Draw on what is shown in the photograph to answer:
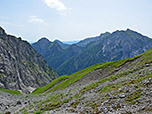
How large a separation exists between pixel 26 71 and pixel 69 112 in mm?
161044

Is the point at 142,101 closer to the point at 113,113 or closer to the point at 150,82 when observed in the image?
the point at 113,113

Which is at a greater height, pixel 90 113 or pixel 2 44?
pixel 2 44

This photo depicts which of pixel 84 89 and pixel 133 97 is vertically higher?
pixel 133 97

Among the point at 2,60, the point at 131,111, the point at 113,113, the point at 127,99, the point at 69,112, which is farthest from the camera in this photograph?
the point at 2,60

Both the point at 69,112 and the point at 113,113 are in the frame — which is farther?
the point at 69,112

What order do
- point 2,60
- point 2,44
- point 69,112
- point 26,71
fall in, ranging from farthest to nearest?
point 26,71 → point 2,44 → point 2,60 → point 69,112

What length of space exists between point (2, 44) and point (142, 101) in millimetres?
158812

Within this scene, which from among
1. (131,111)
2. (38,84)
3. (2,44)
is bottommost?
(38,84)

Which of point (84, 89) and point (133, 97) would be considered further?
point (84, 89)

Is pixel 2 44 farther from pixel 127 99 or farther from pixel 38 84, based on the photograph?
pixel 127 99

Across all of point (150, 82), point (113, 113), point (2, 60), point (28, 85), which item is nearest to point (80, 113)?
point (113, 113)

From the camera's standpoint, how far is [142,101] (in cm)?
1625

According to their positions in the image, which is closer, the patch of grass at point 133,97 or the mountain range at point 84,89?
the patch of grass at point 133,97

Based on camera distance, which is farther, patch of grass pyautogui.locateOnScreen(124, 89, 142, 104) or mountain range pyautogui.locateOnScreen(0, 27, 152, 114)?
mountain range pyautogui.locateOnScreen(0, 27, 152, 114)
